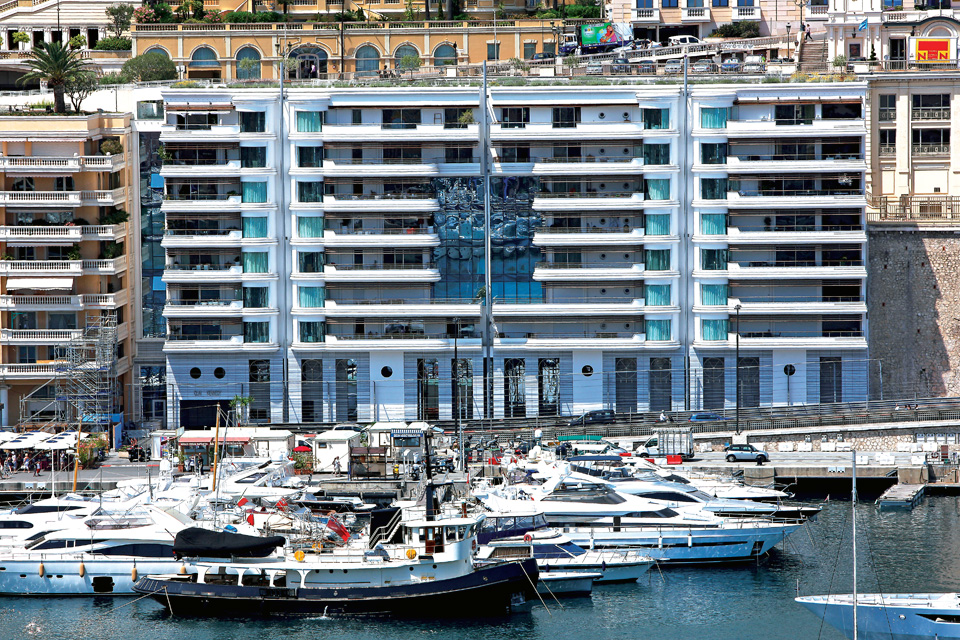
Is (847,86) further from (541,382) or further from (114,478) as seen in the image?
(114,478)

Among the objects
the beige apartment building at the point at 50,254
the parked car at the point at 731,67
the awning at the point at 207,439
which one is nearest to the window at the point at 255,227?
the beige apartment building at the point at 50,254

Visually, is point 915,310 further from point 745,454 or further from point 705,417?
point 745,454

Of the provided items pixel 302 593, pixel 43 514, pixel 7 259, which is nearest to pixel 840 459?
pixel 302 593

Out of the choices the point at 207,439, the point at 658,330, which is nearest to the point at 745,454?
the point at 658,330

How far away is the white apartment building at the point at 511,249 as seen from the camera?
12362 cm

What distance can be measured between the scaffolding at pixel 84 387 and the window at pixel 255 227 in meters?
10.4

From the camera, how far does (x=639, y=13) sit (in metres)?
159

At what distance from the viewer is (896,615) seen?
7925 centimetres

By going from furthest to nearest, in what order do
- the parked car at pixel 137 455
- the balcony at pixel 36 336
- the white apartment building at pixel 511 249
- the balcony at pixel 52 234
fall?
the white apartment building at pixel 511 249, the balcony at pixel 52 234, the balcony at pixel 36 336, the parked car at pixel 137 455

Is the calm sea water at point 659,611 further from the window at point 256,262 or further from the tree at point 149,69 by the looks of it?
the tree at point 149,69

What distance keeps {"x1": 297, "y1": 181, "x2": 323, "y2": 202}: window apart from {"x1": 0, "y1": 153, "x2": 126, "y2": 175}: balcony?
42.7 feet

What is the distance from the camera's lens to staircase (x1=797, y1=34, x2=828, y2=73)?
129m

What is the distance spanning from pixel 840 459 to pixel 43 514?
1850 inches

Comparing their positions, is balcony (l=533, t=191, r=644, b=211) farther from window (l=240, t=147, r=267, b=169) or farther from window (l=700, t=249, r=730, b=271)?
window (l=240, t=147, r=267, b=169)
